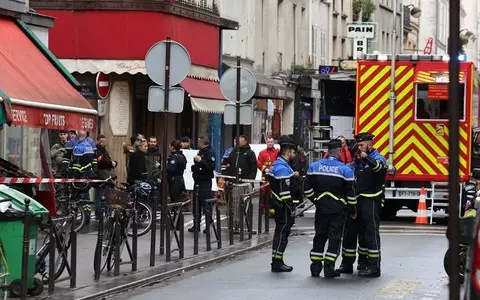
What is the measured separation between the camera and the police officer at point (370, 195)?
16.2m

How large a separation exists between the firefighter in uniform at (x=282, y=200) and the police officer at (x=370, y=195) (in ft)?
2.83

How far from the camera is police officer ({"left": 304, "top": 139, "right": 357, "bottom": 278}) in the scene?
51.5ft

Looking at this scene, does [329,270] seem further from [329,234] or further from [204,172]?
[204,172]

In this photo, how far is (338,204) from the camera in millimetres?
15758

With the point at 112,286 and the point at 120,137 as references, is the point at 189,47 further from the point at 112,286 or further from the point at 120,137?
the point at 112,286

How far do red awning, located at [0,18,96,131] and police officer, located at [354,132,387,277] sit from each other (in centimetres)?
420

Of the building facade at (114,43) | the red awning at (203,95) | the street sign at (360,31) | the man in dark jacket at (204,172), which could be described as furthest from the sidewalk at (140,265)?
the street sign at (360,31)

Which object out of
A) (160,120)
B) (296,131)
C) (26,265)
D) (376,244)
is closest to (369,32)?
(296,131)

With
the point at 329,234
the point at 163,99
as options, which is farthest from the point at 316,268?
A: the point at 163,99

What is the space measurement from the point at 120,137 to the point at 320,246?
15.8 meters

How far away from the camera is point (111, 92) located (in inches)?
1224

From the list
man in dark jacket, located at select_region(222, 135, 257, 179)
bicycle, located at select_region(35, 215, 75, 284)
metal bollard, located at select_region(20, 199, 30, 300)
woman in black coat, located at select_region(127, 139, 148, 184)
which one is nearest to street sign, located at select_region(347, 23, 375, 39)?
man in dark jacket, located at select_region(222, 135, 257, 179)

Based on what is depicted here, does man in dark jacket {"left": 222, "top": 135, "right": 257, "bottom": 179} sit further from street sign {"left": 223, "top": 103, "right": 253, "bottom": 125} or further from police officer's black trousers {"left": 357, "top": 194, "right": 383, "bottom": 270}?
police officer's black trousers {"left": 357, "top": 194, "right": 383, "bottom": 270}

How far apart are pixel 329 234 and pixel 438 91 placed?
31.2 ft
